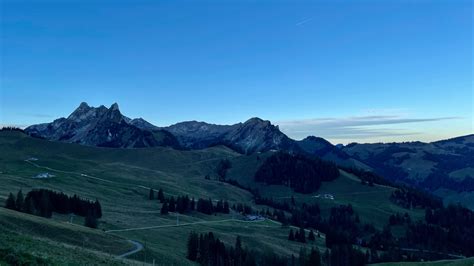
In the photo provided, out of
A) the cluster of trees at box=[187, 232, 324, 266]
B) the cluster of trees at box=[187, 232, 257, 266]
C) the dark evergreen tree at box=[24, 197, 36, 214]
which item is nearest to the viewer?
the cluster of trees at box=[187, 232, 257, 266]

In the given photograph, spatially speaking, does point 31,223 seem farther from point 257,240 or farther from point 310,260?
point 257,240

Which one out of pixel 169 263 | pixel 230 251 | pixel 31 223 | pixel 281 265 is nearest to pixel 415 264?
pixel 281 265

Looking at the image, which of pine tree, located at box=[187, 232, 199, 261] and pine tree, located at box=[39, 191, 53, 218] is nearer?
pine tree, located at box=[187, 232, 199, 261]

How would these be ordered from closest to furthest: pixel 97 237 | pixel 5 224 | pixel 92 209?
1. pixel 5 224
2. pixel 97 237
3. pixel 92 209

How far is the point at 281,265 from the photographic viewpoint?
15025 cm

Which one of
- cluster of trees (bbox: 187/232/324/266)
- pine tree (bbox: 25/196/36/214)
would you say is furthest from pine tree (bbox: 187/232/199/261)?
pine tree (bbox: 25/196/36/214)

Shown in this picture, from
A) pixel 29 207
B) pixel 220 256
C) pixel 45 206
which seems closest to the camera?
pixel 29 207

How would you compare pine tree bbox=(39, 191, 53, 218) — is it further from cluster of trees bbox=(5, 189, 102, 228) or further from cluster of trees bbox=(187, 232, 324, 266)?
cluster of trees bbox=(187, 232, 324, 266)

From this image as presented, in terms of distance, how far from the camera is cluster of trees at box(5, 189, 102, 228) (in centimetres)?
13212

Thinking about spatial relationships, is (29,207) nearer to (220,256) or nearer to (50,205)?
(50,205)

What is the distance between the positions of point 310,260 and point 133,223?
66819 millimetres

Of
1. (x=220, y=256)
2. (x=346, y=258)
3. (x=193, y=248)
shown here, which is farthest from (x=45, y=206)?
(x=346, y=258)

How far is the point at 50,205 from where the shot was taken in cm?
15475

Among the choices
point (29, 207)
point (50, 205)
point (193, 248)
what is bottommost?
point (193, 248)
